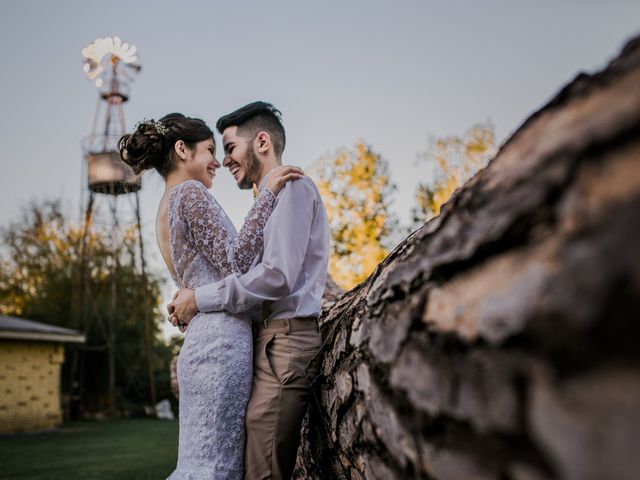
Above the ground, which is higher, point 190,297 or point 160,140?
point 160,140

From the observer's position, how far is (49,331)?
1855 cm

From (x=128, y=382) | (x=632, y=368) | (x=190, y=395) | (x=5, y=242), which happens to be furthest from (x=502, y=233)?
(x=5, y=242)

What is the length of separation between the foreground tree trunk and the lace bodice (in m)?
1.80

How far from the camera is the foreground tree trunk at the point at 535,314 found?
425 millimetres

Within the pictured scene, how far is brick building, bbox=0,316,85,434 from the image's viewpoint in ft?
56.9

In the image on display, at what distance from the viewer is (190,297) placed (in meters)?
2.72

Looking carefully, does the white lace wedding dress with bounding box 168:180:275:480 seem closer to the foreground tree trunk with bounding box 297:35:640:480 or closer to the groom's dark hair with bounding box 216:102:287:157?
the groom's dark hair with bounding box 216:102:287:157

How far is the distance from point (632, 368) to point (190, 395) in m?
2.48

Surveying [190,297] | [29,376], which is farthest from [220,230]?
[29,376]

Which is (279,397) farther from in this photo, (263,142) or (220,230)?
(263,142)

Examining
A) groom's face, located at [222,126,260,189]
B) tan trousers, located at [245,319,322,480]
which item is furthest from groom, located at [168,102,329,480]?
groom's face, located at [222,126,260,189]

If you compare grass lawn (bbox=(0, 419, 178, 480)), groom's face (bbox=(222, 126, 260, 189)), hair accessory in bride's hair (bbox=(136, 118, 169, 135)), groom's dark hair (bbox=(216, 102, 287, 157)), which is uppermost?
hair accessory in bride's hair (bbox=(136, 118, 169, 135))

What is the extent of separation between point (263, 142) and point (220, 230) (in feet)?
1.83

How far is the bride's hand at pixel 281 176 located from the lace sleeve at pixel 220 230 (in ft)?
0.12
